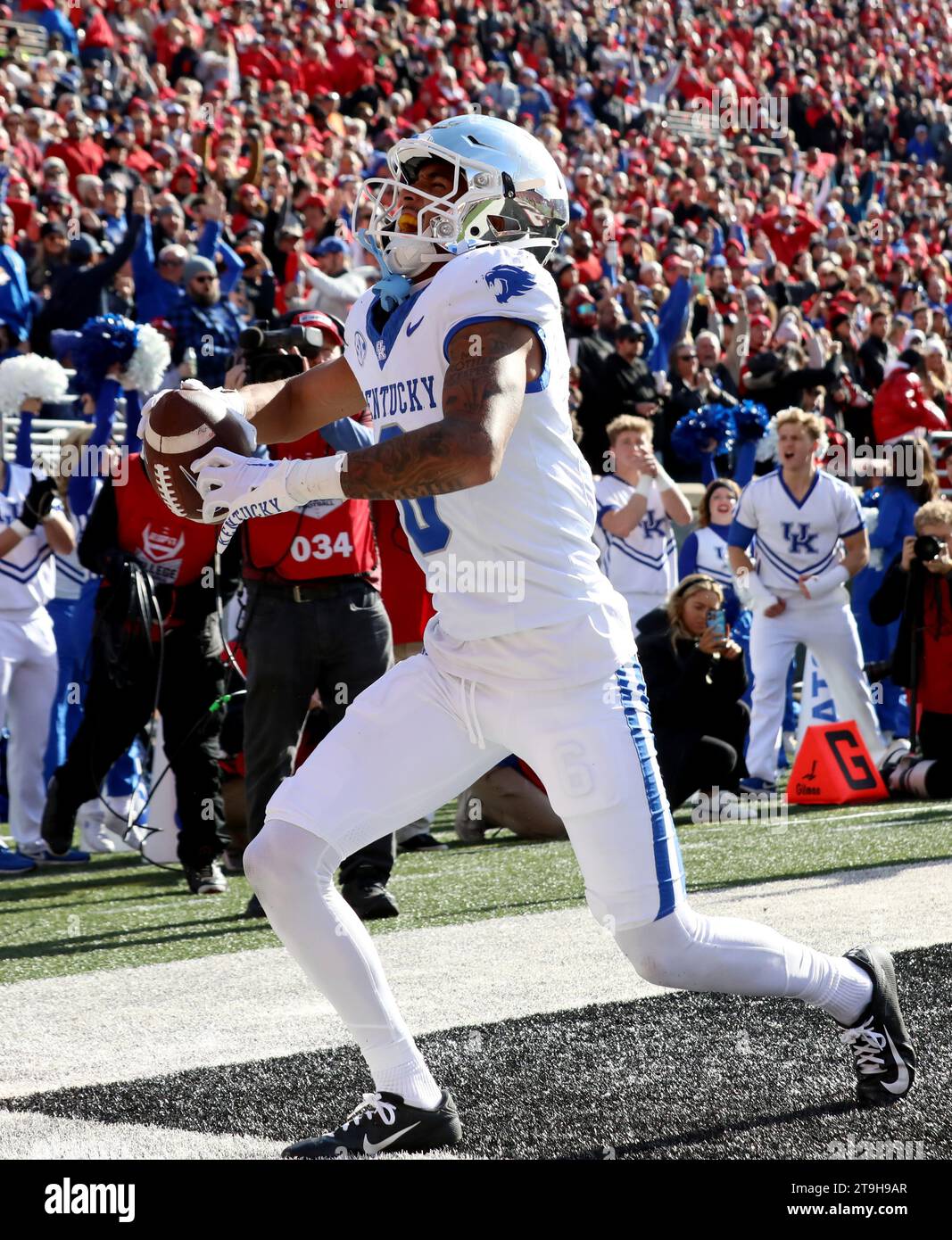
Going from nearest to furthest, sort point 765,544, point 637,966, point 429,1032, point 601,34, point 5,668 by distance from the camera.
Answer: point 637,966, point 429,1032, point 5,668, point 765,544, point 601,34

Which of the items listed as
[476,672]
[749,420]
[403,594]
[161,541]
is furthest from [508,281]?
[749,420]

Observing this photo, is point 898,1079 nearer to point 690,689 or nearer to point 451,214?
point 451,214

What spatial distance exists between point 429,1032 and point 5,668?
3.90m

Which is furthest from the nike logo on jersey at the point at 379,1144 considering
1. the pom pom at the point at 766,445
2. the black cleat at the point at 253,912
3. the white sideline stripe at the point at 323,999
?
the pom pom at the point at 766,445

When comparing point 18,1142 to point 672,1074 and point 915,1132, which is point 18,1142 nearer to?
point 672,1074

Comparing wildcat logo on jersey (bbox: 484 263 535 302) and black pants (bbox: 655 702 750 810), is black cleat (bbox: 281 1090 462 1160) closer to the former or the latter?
wildcat logo on jersey (bbox: 484 263 535 302)

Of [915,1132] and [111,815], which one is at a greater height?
[111,815]

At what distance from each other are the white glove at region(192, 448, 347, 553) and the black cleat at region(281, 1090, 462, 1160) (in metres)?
1.07

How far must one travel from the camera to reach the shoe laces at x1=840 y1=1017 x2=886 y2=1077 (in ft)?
11.2

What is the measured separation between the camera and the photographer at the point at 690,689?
8172 mm

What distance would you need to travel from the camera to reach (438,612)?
11.0 ft

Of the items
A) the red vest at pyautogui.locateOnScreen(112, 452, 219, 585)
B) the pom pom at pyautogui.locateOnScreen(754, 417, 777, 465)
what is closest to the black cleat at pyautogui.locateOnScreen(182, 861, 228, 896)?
the red vest at pyautogui.locateOnScreen(112, 452, 219, 585)
